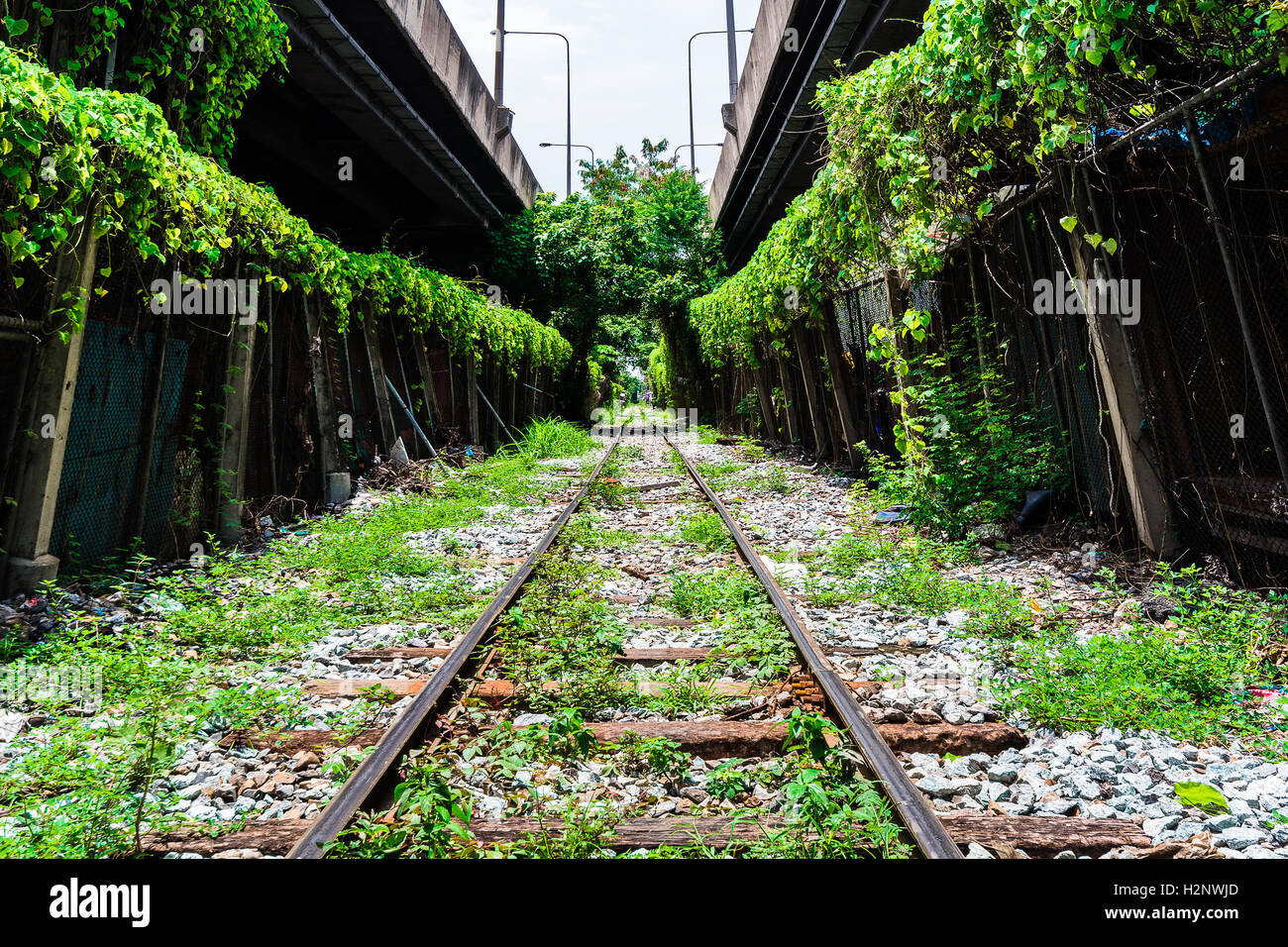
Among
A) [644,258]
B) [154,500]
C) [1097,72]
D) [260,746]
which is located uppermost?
[644,258]

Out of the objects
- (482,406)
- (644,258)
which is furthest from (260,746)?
(644,258)

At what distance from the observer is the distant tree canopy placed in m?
21.5

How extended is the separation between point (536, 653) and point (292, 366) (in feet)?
17.5

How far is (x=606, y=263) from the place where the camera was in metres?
23.0

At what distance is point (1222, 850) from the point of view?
76.5 inches

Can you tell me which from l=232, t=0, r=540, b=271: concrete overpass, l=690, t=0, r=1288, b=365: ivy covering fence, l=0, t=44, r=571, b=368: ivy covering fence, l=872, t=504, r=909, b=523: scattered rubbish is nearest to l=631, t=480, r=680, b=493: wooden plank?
l=872, t=504, r=909, b=523: scattered rubbish

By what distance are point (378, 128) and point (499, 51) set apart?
37.4 ft

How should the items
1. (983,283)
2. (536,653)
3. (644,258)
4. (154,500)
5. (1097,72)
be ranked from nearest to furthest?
(536,653)
(1097,72)
(154,500)
(983,283)
(644,258)

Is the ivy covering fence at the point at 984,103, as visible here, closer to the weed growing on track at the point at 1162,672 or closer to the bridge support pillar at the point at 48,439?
the weed growing on track at the point at 1162,672

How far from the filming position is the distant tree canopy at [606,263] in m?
21.5

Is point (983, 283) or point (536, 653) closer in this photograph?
point (536, 653)

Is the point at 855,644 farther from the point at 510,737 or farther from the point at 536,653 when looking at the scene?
the point at 510,737

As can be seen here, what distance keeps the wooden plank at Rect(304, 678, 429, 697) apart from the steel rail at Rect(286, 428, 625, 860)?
6.4 inches
